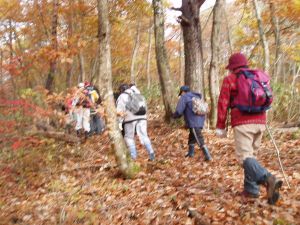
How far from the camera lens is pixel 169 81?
11.9 m

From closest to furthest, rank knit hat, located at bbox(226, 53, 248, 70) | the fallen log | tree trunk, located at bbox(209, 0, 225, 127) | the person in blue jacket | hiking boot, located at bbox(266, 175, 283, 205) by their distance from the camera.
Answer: hiking boot, located at bbox(266, 175, 283, 205) → knit hat, located at bbox(226, 53, 248, 70) → the person in blue jacket → the fallen log → tree trunk, located at bbox(209, 0, 225, 127)

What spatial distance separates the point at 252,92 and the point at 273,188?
4.14 ft

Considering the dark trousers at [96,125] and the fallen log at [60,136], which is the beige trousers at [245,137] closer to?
the fallen log at [60,136]

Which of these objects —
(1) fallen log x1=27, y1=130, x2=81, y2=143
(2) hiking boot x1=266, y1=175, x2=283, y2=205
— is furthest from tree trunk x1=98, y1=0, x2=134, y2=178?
(1) fallen log x1=27, y1=130, x2=81, y2=143

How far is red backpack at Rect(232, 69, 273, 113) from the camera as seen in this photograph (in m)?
4.75

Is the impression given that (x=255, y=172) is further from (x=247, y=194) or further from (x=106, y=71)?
(x=106, y=71)

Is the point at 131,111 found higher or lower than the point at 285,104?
higher

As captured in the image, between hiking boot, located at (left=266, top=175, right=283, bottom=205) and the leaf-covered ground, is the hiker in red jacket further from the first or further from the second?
the leaf-covered ground

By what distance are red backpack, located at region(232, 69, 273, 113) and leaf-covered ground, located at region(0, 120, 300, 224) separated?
1.32 metres

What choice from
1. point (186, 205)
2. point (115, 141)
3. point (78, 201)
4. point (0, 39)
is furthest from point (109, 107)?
point (0, 39)

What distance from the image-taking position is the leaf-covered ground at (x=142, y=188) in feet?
16.4

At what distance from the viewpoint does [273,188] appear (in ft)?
15.2

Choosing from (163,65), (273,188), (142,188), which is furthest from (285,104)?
(273,188)

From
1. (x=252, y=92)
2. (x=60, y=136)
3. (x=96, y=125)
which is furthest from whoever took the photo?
(x=96, y=125)
